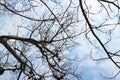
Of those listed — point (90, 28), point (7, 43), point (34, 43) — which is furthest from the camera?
point (34, 43)

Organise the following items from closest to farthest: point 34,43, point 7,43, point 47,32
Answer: point 7,43 → point 34,43 → point 47,32

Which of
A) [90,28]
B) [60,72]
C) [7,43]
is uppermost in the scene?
[90,28]

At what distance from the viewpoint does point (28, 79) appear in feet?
33.8

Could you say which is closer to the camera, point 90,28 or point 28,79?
point 90,28

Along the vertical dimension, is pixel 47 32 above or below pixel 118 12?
below

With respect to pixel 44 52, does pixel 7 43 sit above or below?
above

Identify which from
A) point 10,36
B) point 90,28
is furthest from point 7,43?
point 90,28

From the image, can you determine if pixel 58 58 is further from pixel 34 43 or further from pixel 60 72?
pixel 34 43

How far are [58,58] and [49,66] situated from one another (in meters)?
0.57

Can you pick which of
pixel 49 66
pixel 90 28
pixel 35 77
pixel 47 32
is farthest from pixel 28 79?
pixel 90 28

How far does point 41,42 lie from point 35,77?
1.31 meters

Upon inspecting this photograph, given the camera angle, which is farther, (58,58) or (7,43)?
(58,58)

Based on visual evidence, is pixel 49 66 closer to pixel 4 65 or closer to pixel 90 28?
pixel 4 65

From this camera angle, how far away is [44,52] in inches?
413
